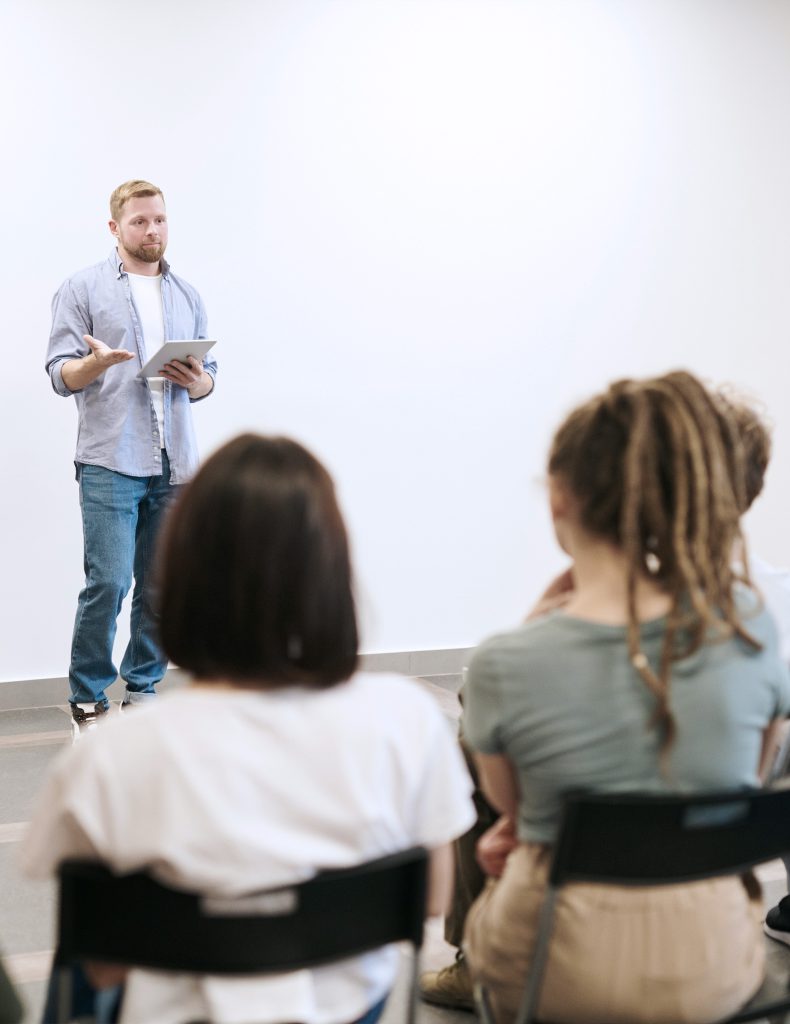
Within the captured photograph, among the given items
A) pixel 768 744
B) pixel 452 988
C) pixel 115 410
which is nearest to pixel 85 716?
pixel 115 410

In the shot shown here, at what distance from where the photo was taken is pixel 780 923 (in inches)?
100.0

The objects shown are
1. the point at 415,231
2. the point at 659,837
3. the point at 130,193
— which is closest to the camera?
the point at 659,837

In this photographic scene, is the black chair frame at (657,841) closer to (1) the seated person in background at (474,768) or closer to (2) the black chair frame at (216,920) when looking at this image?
(2) the black chair frame at (216,920)

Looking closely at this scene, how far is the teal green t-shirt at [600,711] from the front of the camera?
1.42 meters

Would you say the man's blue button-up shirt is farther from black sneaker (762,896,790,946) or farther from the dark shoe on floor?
black sneaker (762,896,790,946)

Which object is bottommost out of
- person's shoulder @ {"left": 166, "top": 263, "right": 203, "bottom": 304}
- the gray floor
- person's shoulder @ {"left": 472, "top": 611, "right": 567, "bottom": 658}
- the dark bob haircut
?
the gray floor

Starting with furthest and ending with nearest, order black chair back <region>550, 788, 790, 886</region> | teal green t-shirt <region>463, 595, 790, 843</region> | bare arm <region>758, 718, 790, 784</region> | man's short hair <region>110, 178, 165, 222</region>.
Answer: man's short hair <region>110, 178, 165, 222</region>
bare arm <region>758, 718, 790, 784</region>
teal green t-shirt <region>463, 595, 790, 843</region>
black chair back <region>550, 788, 790, 886</region>

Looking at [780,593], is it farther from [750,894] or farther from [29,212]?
[29,212]

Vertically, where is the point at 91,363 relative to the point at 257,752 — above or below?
above

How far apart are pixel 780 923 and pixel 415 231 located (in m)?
3.18

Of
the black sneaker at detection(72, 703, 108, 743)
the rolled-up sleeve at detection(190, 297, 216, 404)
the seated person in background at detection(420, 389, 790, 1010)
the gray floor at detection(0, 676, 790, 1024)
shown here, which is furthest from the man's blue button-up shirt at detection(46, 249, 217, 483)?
the seated person in background at detection(420, 389, 790, 1010)

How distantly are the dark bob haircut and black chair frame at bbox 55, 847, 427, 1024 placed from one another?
21 centimetres

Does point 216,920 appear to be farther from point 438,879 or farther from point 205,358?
point 205,358

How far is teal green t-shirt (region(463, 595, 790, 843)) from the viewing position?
4.67 ft
